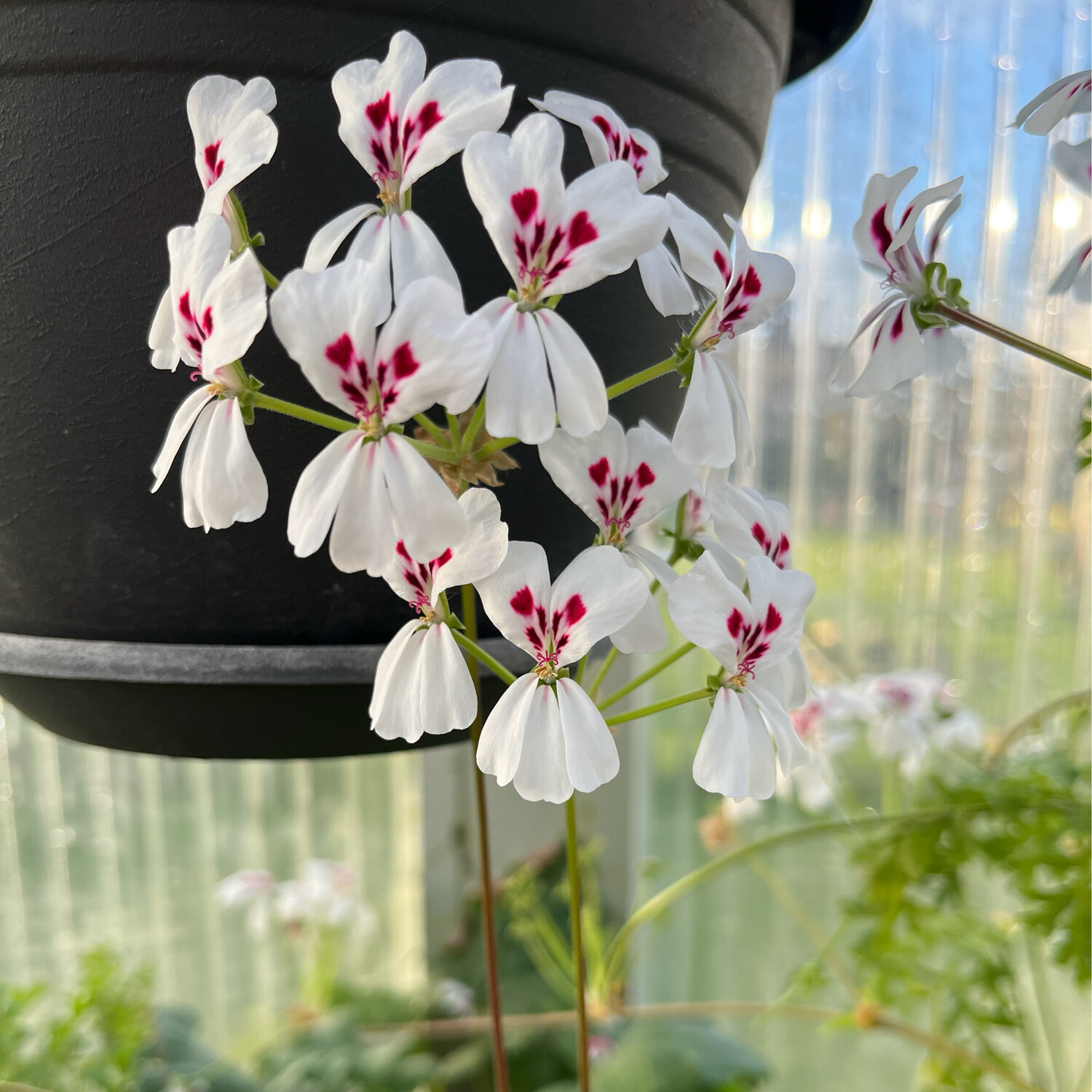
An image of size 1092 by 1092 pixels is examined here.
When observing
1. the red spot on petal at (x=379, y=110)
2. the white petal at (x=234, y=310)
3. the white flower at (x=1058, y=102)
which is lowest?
the white petal at (x=234, y=310)

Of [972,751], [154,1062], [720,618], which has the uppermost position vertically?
[720,618]

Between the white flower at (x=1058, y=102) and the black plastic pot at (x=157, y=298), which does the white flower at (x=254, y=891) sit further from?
the white flower at (x=1058, y=102)

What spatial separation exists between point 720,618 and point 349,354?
11 centimetres

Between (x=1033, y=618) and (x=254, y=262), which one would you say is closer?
(x=254, y=262)

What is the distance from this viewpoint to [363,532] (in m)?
0.18

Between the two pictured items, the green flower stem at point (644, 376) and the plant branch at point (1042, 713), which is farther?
the plant branch at point (1042, 713)

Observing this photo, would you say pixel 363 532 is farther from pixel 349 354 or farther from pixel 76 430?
pixel 76 430

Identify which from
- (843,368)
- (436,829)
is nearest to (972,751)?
(843,368)

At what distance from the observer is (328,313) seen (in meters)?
0.18

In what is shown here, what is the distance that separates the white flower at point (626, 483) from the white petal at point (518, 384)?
37mm

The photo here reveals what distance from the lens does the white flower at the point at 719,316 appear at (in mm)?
216

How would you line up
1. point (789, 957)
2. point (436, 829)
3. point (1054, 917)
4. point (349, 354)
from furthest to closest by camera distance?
point (436, 829) < point (789, 957) < point (1054, 917) < point (349, 354)

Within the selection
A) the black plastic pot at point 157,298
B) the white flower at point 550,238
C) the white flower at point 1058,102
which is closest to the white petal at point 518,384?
the white flower at point 550,238

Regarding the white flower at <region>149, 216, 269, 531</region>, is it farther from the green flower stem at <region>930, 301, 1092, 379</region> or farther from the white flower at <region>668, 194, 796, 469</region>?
the green flower stem at <region>930, 301, 1092, 379</region>
